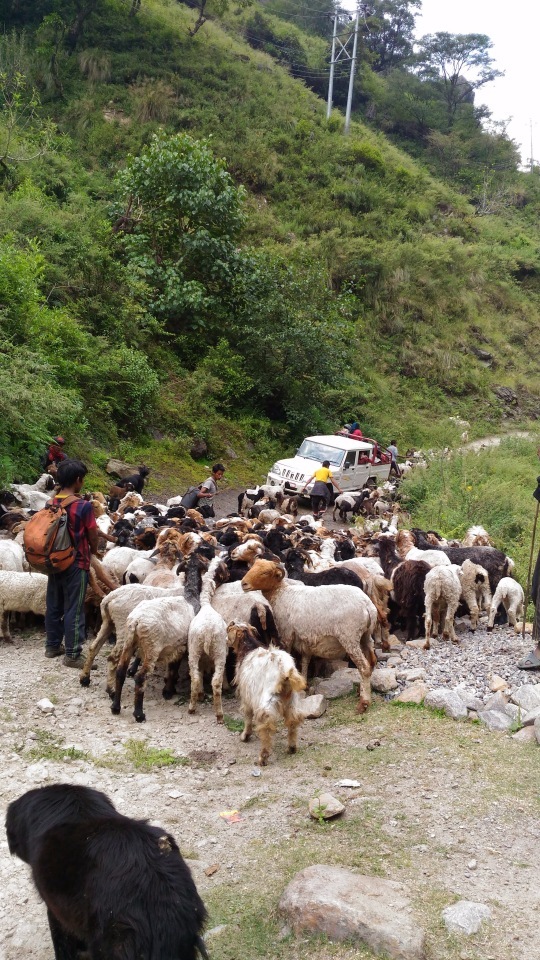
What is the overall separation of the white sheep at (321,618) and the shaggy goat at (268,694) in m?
0.92

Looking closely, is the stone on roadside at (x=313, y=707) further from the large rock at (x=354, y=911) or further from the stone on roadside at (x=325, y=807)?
the large rock at (x=354, y=911)

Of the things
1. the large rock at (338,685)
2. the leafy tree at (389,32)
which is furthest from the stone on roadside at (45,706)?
the leafy tree at (389,32)

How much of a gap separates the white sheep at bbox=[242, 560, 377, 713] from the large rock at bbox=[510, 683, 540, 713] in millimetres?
1164

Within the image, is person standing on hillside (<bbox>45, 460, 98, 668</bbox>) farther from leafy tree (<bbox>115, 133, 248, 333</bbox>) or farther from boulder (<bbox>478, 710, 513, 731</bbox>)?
leafy tree (<bbox>115, 133, 248, 333</bbox>)

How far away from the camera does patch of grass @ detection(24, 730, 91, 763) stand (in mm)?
5371

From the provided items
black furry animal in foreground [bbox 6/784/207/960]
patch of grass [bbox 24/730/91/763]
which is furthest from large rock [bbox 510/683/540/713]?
black furry animal in foreground [bbox 6/784/207/960]

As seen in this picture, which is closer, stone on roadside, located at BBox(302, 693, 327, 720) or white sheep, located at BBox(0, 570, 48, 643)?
stone on roadside, located at BBox(302, 693, 327, 720)

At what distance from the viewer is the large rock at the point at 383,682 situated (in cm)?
664

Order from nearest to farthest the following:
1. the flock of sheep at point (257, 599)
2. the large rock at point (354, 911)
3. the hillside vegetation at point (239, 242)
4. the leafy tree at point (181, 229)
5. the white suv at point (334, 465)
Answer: the large rock at point (354, 911) → the flock of sheep at point (257, 599) → the white suv at point (334, 465) → the hillside vegetation at point (239, 242) → the leafy tree at point (181, 229)

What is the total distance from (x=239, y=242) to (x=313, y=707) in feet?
95.6

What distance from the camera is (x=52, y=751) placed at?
17.9 feet

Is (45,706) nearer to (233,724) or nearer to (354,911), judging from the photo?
(233,724)

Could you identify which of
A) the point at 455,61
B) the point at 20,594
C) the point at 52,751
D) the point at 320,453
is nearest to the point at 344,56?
the point at 455,61

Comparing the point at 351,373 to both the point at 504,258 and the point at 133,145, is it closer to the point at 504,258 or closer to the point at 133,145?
the point at 133,145
